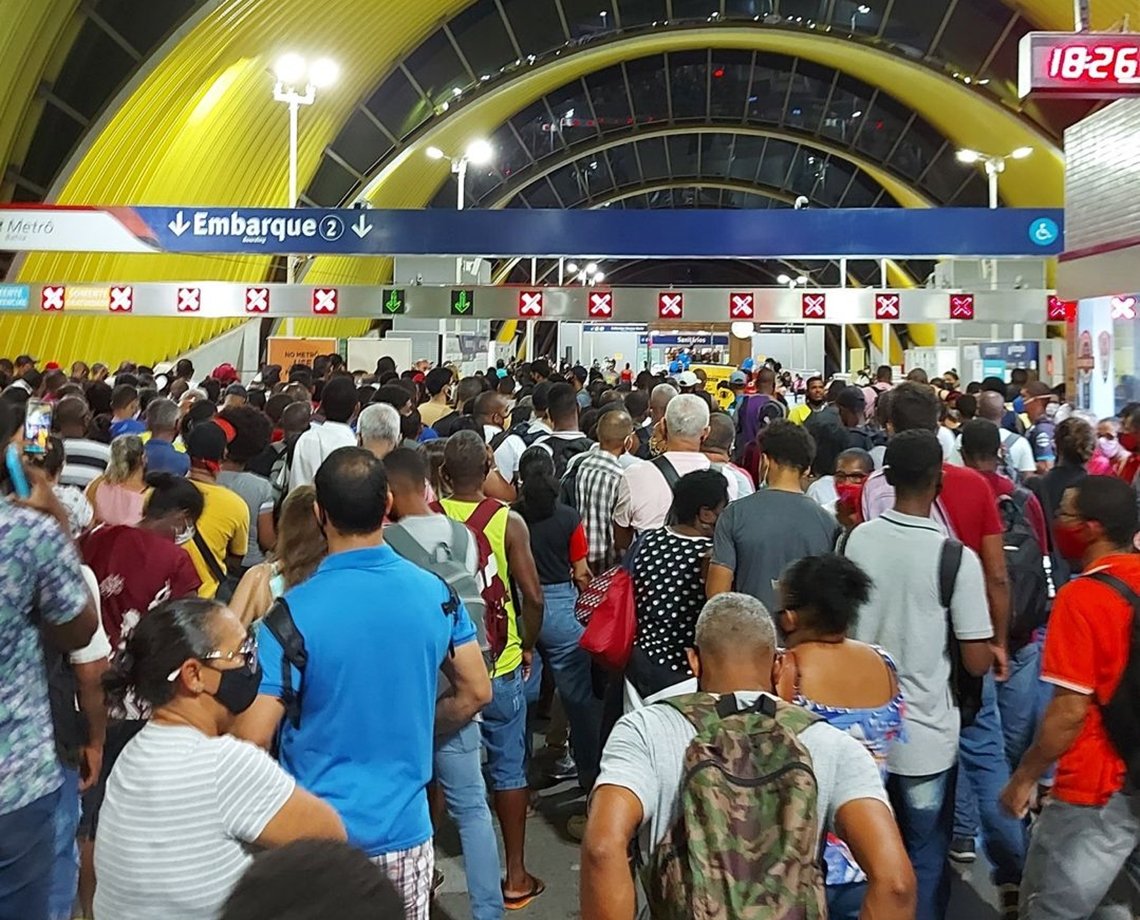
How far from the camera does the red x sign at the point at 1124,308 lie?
12.8 meters

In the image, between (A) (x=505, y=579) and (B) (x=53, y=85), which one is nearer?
(A) (x=505, y=579)

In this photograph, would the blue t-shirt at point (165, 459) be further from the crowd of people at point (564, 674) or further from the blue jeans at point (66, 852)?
the blue jeans at point (66, 852)

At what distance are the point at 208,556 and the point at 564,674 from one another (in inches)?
70.9

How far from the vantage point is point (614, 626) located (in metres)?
4.35

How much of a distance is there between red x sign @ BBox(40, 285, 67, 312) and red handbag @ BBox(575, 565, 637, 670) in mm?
14278

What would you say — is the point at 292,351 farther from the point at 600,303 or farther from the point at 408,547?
the point at 408,547

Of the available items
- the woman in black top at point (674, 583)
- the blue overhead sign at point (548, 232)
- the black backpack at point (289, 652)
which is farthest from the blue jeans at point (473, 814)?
the blue overhead sign at point (548, 232)

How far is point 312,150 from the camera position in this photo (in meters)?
26.0

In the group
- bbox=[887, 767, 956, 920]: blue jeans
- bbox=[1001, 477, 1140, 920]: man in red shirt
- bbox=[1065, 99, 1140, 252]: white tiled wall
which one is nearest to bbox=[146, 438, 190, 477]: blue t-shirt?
bbox=[887, 767, 956, 920]: blue jeans

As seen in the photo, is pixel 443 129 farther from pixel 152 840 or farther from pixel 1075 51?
pixel 152 840

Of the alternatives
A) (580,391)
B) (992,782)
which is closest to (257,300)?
(580,391)

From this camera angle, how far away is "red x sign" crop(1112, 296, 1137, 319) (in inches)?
504

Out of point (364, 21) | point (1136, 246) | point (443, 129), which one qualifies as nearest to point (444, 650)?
point (1136, 246)

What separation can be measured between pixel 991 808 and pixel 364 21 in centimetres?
2193
